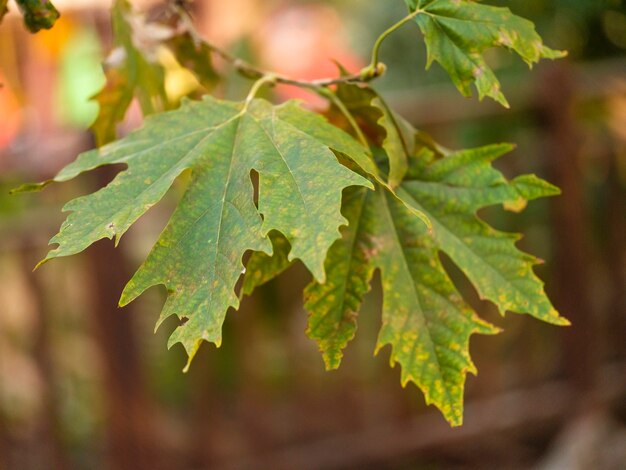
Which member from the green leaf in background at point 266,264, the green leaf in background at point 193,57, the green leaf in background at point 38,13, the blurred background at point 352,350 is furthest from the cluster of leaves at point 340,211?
the blurred background at point 352,350

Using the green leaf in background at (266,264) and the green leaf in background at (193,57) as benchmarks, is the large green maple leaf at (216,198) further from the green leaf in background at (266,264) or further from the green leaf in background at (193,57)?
the green leaf in background at (193,57)

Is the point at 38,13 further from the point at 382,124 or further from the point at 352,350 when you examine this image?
the point at 352,350

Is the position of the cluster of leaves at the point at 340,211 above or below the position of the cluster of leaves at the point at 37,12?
below

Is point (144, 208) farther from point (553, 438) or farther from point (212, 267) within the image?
point (553, 438)

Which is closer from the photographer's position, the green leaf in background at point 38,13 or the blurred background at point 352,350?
the green leaf in background at point 38,13

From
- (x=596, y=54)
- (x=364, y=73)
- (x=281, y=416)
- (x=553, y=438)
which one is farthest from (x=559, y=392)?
(x=364, y=73)

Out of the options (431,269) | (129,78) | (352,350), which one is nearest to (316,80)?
(431,269)
